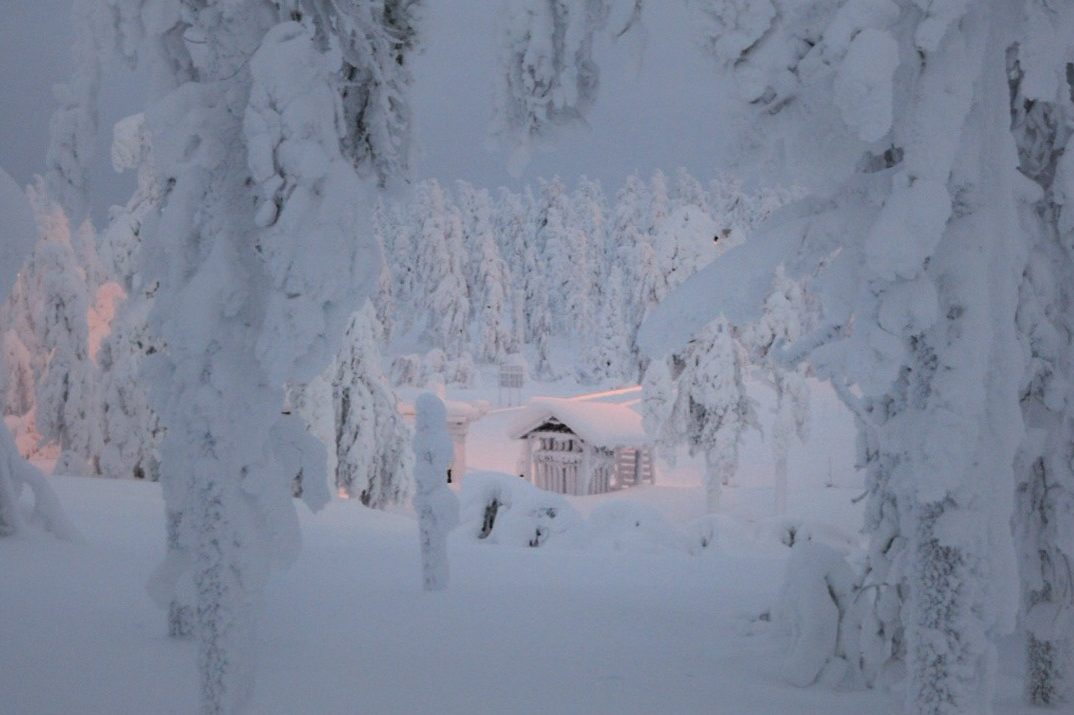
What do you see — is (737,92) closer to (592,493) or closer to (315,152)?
(315,152)

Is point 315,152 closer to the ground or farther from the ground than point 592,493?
farther from the ground

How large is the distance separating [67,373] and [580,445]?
54.1 ft

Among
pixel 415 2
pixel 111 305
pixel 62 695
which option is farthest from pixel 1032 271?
pixel 111 305

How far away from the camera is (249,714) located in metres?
5.09

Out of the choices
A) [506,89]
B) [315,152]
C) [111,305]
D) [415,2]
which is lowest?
[315,152]

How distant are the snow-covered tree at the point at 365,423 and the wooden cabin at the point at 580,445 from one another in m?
7.60

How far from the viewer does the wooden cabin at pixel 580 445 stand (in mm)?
27047

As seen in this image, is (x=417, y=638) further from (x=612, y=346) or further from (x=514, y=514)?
(x=612, y=346)

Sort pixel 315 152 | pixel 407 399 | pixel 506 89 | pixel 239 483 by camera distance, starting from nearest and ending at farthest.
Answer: pixel 315 152, pixel 239 483, pixel 506 89, pixel 407 399

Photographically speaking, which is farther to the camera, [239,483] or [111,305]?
[111,305]

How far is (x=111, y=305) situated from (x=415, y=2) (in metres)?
26.3

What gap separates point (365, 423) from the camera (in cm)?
2030

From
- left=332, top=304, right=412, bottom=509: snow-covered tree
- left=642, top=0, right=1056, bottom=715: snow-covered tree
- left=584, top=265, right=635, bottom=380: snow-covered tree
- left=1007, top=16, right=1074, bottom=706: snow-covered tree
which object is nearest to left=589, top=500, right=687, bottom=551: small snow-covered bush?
left=332, top=304, right=412, bottom=509: snow-covered tree

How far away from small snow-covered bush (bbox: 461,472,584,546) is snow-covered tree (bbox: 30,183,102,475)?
11.0 m
